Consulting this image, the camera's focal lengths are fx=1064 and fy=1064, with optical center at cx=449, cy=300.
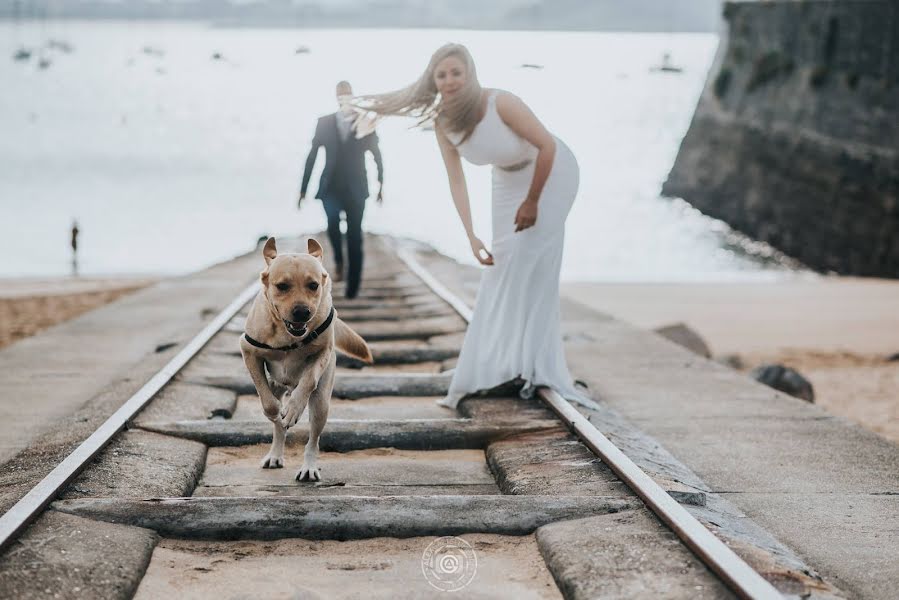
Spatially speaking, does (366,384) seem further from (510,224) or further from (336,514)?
(336,514)

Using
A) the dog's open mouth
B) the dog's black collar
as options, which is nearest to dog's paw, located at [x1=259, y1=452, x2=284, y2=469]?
the dog's black collar

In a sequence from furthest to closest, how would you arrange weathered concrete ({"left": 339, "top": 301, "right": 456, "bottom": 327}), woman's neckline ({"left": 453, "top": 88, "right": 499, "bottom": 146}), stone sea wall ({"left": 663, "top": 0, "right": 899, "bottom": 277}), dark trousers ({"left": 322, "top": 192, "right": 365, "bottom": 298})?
stone sea wall ({"left": 663, "top": 0, "right": 899, "bottom": 277}) < dark trousers ({"left": 322, "top": 192, "right": 365, "bottom": 298}) < weathered concrete ({"left": 339, "top": 301, "right": 456, "bottom": 327}) < woman's neckline ({"left": 453, "top": 88, "right": 499, "bottom": 146})

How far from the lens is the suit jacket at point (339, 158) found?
1050 centimetres

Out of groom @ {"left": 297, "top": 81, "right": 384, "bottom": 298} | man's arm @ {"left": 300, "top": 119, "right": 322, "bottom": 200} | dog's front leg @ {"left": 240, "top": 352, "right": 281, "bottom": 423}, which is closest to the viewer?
dog's front leg @ {"left": 240, "top": 352, "right": 281, "bottom": 423}

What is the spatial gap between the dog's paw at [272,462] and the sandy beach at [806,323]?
5.54 metres

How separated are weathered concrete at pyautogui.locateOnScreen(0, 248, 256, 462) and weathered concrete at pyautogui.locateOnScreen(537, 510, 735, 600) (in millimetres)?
3559

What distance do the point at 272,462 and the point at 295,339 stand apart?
1.04m

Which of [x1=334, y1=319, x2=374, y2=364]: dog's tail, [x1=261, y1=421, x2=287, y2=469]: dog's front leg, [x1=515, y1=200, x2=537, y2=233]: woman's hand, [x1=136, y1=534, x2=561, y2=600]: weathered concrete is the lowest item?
[x1=261, y1=421, x2=287, y2=469]: dog's front leg

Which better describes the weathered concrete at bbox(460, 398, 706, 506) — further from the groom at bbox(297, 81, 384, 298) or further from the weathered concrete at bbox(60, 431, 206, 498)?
the groom at bbox(297, 81, 384, 298)

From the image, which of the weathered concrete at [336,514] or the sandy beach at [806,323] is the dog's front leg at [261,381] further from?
the sandy beach at [806,323]

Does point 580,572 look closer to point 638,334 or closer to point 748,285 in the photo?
point 638,334

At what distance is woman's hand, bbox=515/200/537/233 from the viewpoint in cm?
614

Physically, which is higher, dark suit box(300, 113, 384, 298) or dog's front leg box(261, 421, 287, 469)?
dark suit box(300, 113, 384, 298)

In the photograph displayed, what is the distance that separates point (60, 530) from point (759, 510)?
3.12 m
